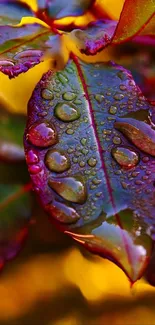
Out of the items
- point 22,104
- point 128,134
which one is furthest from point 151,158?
point 22,104

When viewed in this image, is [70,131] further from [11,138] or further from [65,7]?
[65,7]

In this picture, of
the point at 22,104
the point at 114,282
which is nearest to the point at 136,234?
the point at 114,282

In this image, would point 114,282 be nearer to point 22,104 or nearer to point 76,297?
point 76,297

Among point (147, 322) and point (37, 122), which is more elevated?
point (37, 122)

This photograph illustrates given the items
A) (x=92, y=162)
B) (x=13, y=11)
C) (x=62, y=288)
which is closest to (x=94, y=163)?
(x=92, y=162)

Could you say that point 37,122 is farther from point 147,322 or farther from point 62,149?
point 147,322

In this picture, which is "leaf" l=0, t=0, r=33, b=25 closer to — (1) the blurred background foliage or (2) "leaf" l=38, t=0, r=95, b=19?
(2) "leaf" l=38, t=0, r=95, b=19
